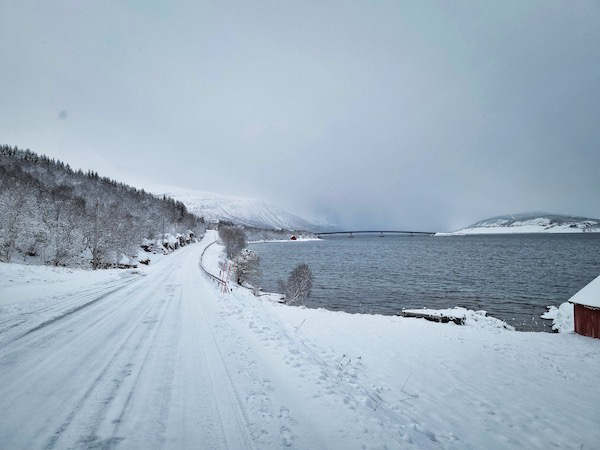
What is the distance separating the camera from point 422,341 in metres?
13.5

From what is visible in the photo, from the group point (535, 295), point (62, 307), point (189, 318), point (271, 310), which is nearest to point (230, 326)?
point (189, 318)

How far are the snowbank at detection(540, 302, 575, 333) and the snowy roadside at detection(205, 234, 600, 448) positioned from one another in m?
8.27

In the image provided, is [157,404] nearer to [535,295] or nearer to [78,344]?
[78,344]

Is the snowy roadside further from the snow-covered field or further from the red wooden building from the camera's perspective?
the red wooden building

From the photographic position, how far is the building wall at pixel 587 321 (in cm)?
1764

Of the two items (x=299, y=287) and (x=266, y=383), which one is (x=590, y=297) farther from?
(x=299, y=287)

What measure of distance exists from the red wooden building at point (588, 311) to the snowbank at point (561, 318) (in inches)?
125

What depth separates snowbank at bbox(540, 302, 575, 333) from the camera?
75.2 ft

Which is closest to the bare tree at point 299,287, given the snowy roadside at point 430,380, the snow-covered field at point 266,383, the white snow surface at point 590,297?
the snowy roadside at point 430,380

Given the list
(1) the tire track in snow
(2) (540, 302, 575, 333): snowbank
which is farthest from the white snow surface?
(1) the tire track in snow

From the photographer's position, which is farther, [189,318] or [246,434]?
[189,318]

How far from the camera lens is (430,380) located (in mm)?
9078

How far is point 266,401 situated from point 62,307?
13194mm

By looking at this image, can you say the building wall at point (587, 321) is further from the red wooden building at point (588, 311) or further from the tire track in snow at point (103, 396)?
the tire track in snow at point (103, 396)
